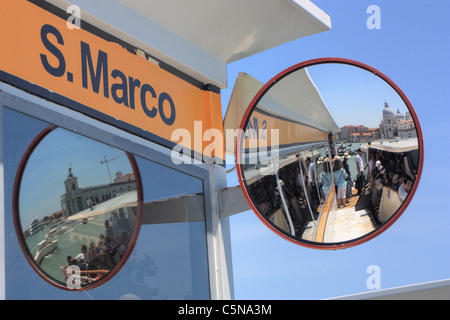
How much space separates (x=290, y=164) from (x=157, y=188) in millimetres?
867

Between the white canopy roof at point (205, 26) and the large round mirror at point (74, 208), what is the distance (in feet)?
2.54

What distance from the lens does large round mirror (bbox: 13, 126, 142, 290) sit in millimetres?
2721

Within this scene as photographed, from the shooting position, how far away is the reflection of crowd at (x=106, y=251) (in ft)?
9.86

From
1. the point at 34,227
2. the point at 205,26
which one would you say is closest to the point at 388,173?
the point at 205,26

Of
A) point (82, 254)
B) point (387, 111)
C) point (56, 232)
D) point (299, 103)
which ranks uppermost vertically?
point (299, 103)

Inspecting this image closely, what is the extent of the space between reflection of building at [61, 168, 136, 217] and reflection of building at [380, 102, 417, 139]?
5.14ft

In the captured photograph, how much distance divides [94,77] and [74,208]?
75 cm

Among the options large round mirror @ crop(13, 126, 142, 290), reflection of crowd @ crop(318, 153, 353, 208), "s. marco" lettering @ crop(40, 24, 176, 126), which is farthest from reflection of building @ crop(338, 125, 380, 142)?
large round mirror @ crop(13, 126, 142, 290)

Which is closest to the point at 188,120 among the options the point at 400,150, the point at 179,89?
the point at 179,89

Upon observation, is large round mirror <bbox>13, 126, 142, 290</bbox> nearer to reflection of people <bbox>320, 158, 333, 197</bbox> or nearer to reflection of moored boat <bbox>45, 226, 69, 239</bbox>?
reflection of moored boat <bbox>45, 226, 69, 239</bbox>

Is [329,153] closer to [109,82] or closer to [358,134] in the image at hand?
[358,134]

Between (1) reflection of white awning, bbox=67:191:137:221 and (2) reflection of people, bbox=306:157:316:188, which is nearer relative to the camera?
(1) reflection of white awning, bbox=67:191:137:221

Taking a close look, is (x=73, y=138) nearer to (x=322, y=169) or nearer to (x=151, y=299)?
(x=151, y=299)

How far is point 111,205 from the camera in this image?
3256 millimetres
